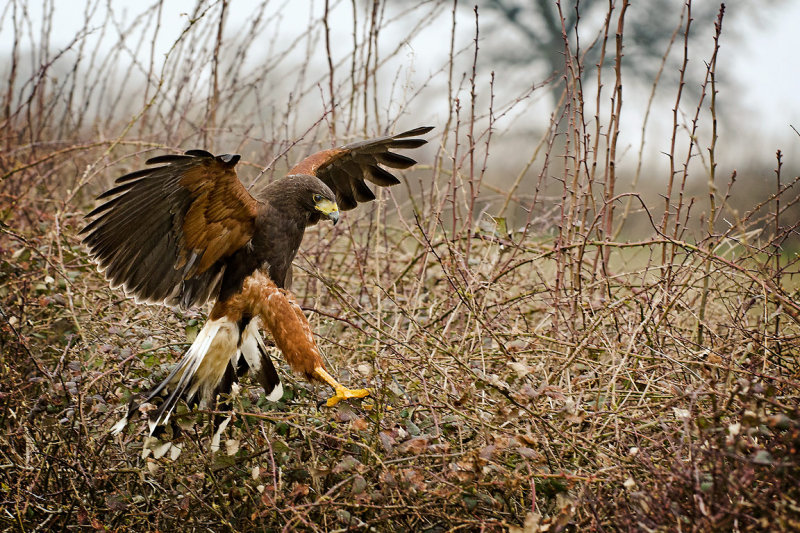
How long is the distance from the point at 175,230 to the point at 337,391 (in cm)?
111

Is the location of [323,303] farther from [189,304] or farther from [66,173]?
[66,173]

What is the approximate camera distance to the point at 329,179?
425 cm

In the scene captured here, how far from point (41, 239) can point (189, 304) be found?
52.9 inches

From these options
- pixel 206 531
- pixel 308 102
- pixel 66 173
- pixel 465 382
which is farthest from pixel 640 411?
pixel 66 173

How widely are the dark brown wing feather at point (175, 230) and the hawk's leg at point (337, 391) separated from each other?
0.80 m

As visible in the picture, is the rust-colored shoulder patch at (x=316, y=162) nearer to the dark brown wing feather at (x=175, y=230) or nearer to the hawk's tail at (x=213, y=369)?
the dark brown wing feather at (x=175, y=230)

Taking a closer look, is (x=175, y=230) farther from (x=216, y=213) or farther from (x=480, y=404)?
(x=480, y=404)

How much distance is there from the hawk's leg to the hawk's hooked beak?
70cm

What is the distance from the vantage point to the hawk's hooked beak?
3391 mm

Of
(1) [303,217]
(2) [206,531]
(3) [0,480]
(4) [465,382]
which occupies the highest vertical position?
(1) [303,217]

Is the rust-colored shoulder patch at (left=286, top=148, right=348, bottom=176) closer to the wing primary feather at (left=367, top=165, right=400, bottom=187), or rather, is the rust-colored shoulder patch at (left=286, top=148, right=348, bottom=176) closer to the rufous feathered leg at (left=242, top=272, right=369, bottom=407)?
the wing primary feather at (left=367, top=165, right=400, bottom=187)

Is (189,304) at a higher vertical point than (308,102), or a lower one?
lower

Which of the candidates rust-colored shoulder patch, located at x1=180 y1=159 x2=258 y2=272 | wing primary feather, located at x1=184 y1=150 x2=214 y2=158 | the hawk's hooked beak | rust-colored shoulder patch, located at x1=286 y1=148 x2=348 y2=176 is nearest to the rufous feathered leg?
rust-colored shoulder patch, located at x1=180 y1=159 x2=258 y2=272

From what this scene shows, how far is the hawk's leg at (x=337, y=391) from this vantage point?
2.80 meters
